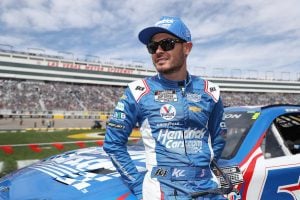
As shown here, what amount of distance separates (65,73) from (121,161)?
264ft

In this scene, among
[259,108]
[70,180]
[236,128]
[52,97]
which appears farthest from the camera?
[52,97]

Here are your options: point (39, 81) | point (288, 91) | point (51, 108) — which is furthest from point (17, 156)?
point (288, 91)

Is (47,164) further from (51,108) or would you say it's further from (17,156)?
(51,108)

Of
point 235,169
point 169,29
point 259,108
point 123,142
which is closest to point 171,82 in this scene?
point 169,29

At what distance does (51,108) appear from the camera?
57562mm

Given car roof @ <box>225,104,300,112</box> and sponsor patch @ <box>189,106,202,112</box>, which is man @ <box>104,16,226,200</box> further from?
car roof @ <box>225,104,300,112</box>

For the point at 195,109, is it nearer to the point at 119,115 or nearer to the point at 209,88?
the point at 209,88

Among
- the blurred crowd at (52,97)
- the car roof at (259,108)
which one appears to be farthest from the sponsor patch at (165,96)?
the blurred crowd at (52,97)

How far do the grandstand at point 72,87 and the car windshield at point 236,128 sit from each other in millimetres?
41387

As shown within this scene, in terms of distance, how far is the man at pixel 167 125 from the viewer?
6.97 ft

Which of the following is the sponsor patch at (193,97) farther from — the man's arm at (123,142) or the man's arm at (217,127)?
the man's arm at (123,142)

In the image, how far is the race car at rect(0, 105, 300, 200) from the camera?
261 cm

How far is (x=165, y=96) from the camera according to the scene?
7.29 feet

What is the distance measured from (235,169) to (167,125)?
1046mm
